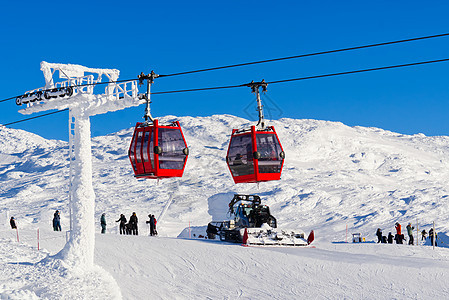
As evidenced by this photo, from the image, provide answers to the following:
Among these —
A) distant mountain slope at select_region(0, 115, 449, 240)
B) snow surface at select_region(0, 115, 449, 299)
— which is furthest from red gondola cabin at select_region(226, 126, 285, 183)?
distant mountain slope at select_region(0, 115, 449, 240)

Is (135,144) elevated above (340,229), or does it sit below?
above

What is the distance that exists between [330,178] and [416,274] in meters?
74.7

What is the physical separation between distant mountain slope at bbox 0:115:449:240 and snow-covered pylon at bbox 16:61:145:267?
36361 mm

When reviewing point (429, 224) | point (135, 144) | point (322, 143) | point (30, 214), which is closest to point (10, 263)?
point (135, 144)

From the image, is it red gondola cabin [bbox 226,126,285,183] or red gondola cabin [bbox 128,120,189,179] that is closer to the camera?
red gondola cabin [bbox 128,120,189,179]

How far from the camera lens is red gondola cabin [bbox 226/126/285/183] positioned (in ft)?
68.9

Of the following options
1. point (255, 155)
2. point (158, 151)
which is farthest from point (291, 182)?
point (158, 151)

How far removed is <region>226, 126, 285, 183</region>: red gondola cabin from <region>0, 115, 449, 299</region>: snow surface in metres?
3.16

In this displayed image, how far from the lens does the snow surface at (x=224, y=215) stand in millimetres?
18422

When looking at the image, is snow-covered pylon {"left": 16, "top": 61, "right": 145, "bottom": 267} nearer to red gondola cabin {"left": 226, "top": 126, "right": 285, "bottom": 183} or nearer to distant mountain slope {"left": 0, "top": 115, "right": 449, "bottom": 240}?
red gondola cabin {"left": 226, "top": 126, "right": 285, "bottom": 183}

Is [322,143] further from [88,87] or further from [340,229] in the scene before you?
[88,87]

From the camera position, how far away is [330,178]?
93500 millimetres

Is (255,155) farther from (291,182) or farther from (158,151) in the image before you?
(291,182)

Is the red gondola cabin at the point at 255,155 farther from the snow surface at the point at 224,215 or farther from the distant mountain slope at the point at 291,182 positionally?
the distant mountain slope at the point at 291,182
